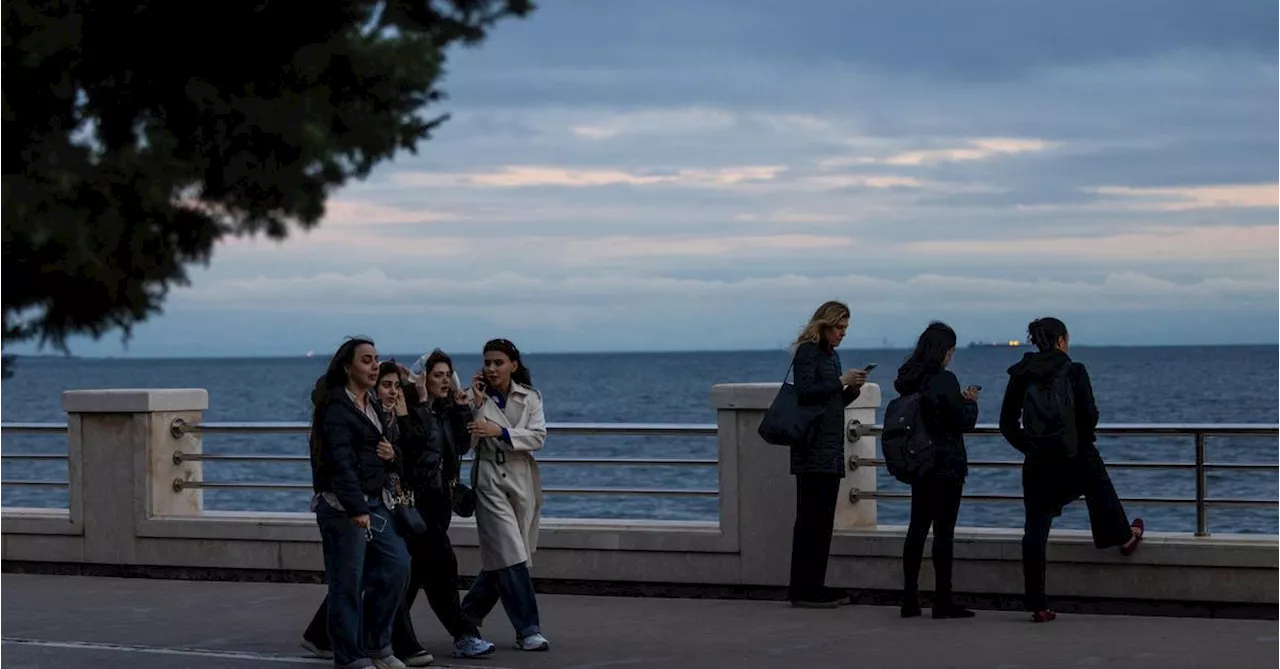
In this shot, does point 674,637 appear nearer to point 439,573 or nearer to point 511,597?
point 511,597

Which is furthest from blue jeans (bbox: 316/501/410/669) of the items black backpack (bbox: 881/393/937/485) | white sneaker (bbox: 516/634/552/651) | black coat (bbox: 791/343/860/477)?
black backpack (bbox: 881/393/937/485)

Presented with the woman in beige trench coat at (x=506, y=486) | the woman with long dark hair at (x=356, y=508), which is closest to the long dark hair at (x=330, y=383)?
the woman with long dark hair at (x=356, y=508)

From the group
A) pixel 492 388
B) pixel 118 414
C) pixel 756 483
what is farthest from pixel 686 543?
pixel 118 414

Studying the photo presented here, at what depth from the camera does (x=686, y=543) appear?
1309 centimetres

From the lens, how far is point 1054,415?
1123cm

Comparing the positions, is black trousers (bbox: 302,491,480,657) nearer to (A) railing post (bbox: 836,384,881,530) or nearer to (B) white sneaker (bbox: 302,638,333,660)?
(B) white sneaker (bbox: 302,638,333,660)

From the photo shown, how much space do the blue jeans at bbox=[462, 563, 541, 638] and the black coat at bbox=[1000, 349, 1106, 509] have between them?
9.48 ft

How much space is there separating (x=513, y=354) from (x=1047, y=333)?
10.1ft

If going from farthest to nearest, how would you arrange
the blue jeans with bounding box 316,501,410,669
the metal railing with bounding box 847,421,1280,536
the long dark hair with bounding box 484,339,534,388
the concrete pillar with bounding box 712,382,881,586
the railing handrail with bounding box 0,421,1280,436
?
the concrete pillar with bounding box 712,382,881,586, the railing handrail with bounding box 0,421,1280,436, the metal railing with bounding box 847,421,1280,536, the long dark hair with bounding box 484,339,534,388, the blue jeans with bounding box 316,501,410,669

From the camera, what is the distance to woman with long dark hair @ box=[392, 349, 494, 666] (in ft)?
34.1

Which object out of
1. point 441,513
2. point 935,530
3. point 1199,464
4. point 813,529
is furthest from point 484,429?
point 1199,464

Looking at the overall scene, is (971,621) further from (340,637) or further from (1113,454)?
(1113,454)

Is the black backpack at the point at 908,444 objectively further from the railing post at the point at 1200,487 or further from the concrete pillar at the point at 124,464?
the concrete pillar at the point at 124,464

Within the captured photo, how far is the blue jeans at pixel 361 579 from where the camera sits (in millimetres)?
9844
